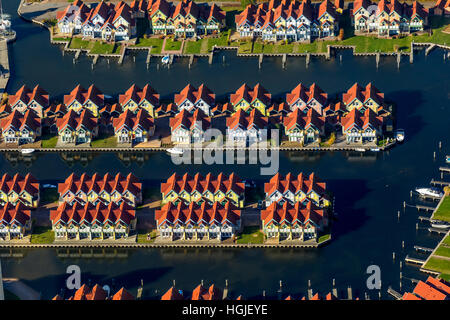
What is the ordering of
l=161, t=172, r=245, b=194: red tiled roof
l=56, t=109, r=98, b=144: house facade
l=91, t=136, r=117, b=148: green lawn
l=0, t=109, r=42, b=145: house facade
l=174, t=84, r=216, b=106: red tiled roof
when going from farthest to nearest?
l=174, t=84, r=216, b=106: red tiled roof → l=0, t=109, r=42, b=145: house facade → l=56, t=109, r=98, b=144: house facade → l=91, t=136, r=117, b=148: green lawn → l=161, t=172, r=245, b=194: red tiled roof

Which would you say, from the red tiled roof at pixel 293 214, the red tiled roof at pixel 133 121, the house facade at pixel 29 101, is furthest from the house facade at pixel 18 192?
the red tiled roof at pixel 293 214

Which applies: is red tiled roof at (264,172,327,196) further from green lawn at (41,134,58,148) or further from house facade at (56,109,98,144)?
green lawn at (41,134,58,148)

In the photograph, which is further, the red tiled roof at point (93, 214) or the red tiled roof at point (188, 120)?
the red tiled roof at point (188, 120)

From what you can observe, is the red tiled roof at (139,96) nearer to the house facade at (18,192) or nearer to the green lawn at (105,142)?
the green lawn at (105,142)

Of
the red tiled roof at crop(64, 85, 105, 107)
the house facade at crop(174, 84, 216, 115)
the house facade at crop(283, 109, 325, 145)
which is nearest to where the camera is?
the house facade at crop(283, 109, 325, 145)

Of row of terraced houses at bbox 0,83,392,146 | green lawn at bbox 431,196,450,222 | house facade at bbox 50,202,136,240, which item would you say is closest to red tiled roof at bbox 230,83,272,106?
row of terraced houses at bbox 0,83,392,146

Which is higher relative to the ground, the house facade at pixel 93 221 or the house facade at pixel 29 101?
the house facade at pixel 29 101

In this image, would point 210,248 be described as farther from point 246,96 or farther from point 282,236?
point 246,96

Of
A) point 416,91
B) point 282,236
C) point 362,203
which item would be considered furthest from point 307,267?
point 416,91
